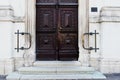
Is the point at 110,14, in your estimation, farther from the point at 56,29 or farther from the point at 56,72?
the point at 56,72

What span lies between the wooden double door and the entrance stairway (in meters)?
0.57

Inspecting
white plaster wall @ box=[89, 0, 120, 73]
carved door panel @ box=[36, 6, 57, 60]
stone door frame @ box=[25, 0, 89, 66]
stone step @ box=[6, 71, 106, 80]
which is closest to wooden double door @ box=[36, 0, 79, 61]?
carved door panel @ box=[36, 6, 57, 60]

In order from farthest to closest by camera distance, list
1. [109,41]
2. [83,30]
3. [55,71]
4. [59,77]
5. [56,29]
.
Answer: [56,29] → [83,30] → [109,41] → [55,71] → [59,77]

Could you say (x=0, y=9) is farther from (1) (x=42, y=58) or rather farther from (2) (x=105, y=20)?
(2) (x=105, y=20)

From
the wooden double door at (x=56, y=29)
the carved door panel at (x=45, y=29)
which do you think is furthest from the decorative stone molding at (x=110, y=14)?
the carved door panel at (x=45, y=29)

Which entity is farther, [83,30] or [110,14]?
[83,30]

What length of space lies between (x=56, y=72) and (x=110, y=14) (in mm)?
2748

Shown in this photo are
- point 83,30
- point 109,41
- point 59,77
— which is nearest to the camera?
point 59,77

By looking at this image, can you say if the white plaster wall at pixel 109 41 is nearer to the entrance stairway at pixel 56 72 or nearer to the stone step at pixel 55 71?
the entrance stairway at pixel 56 72

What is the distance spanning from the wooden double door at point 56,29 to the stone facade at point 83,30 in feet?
0.94

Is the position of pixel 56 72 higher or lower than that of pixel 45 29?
lower

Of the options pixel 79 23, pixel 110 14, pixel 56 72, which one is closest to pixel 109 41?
pixel 110 14

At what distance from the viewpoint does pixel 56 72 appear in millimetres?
8711

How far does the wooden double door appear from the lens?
9.80 meters
